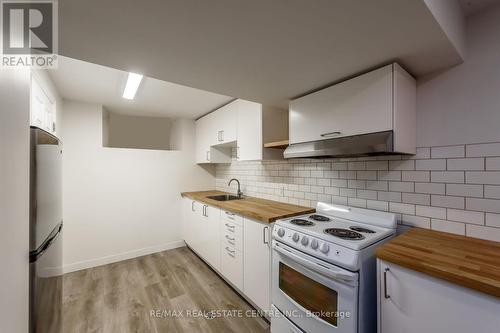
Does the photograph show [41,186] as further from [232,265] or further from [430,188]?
[430,188]

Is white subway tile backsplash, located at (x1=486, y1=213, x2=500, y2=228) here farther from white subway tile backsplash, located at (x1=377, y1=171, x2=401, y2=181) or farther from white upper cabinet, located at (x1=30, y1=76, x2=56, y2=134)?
white upper cabinet, located at (x1=30, y1=76, x2=56, y2=134)

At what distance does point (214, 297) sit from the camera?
2.22m

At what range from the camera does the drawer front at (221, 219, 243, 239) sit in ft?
6.96

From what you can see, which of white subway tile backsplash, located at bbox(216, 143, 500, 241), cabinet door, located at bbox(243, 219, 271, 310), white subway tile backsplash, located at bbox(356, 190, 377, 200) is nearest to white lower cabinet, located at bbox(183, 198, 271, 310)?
cabinet door, located at bbox(243, 219, 271, 310)

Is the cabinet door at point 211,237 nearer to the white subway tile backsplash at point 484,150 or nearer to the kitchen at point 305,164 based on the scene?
the kitchen at point 305,164

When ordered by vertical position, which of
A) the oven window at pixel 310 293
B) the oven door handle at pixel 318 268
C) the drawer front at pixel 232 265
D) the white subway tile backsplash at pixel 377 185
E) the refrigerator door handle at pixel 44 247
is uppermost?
the white subway tile backsplash at pixel 377 185

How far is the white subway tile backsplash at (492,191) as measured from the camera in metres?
1.15

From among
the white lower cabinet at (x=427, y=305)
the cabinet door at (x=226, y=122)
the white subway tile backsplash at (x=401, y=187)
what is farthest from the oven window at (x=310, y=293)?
the cabinet door at (x=226, y=122)

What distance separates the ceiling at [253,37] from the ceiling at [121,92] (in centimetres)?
91

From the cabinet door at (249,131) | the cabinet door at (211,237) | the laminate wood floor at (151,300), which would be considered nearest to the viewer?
the laminate wood floor at (151,300)

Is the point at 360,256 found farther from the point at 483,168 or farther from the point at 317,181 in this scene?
the point at 317,181

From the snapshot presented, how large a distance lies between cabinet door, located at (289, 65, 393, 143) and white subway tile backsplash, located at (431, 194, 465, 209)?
60 centimetres

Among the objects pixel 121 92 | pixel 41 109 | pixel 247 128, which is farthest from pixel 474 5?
pixel 41 109

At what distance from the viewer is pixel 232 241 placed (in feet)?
7.33
